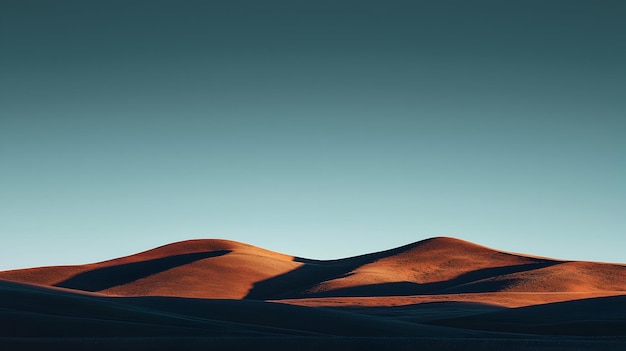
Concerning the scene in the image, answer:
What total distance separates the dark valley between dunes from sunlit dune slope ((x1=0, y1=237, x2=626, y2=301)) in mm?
218

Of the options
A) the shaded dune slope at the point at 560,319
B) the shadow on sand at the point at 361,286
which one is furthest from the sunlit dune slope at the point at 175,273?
the shaded dune slope at the point at 560,319

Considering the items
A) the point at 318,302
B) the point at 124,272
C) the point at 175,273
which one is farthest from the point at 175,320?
the point at 124,272

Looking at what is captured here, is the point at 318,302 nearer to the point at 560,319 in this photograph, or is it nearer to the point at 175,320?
the point at 560,319

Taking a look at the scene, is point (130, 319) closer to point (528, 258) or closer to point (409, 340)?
point (409, 340)

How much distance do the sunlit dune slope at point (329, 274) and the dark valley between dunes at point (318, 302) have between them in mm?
218

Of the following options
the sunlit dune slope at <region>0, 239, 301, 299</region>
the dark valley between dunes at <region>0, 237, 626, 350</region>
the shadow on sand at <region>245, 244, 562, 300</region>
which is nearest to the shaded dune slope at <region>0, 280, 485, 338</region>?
the dark valley between dunes at <region>0, 237, 626, 350</region>

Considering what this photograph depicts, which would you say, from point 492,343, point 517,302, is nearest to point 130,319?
point 492,343

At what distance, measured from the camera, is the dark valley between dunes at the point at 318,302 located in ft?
92.0

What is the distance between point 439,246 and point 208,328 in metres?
81.7

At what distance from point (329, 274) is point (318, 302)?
38.7 metres

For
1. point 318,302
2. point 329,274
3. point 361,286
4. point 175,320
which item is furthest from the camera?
point 329,274

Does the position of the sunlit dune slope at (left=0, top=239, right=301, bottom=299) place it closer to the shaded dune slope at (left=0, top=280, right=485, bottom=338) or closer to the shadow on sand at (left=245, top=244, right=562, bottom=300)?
the shadow on sand at (left=245, top=244, right=562, bottom=300)

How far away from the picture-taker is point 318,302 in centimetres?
Result: 6197

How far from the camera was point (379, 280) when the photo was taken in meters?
A: 89.9
